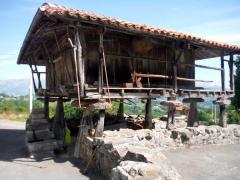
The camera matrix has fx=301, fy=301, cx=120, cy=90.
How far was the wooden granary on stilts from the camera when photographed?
814 centimetres

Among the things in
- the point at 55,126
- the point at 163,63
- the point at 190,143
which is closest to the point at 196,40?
the point at 163,63

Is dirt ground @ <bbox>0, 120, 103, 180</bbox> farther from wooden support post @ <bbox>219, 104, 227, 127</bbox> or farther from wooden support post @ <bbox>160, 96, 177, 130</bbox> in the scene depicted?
wooden support post @ <bbox>219, 104, 227, 127</bbox>

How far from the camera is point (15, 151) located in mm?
11266

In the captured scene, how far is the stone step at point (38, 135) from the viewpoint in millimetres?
11273

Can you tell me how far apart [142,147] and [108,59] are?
3.72m

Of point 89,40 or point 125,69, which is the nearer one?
point 89,40

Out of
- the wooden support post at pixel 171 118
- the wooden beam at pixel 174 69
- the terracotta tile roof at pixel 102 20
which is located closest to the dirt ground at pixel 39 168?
the wooden support post at pixel 171 118

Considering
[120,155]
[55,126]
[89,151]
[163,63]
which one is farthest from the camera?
[55,126]

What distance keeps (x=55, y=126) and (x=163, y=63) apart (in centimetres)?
534

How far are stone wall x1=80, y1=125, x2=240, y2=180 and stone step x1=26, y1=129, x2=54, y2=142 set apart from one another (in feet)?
Answer: 8.79

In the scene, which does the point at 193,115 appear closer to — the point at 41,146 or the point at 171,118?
the point at 171,118

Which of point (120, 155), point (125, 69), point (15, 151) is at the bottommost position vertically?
point (15, 151)

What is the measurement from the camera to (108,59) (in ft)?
31.2

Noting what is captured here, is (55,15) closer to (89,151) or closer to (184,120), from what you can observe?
(89,151)
